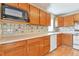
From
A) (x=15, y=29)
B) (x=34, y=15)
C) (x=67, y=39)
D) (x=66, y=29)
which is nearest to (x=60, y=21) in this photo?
(x=66, y=29)

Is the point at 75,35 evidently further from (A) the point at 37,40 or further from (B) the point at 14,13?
(B) the point at 14,13

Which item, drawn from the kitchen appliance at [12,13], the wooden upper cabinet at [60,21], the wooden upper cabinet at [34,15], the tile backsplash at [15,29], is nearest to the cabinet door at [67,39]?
the wooden upper cabinet at [60,21]

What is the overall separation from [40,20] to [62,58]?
3105 millimetres

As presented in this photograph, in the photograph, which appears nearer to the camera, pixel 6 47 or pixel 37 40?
pixel 6 47

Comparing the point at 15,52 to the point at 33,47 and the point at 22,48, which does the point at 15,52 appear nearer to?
the point at 22,48

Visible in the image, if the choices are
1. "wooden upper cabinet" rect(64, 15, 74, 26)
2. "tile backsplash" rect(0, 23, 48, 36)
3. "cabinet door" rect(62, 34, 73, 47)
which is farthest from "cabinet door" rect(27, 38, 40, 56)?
"wooden upper cabinet" rect(64, 15, 74, 26)

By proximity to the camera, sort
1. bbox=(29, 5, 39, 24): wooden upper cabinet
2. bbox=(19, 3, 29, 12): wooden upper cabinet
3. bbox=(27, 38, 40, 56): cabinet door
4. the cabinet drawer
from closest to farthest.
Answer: the cabinet drawer, bbox=(27, 38, 40, 56): cabinet door, bbox=(19, 3, 29, 12): wooden upper cabinet, bbox=(29, 5, 39, 24): wooden upper cabinet

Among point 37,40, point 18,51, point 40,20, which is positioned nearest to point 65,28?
point 40,20

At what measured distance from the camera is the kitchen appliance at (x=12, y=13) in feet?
7.08

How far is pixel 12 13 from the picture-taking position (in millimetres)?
2414

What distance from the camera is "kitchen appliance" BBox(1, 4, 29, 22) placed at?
7.08 feet

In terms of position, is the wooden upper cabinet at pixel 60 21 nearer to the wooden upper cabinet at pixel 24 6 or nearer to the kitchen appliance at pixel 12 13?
the wooden upper cabinet at pixel 24 6

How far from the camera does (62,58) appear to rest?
3.61 ft

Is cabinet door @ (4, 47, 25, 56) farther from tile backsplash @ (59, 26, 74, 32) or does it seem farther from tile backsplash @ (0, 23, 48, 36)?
tile backsplash @ (59, 26, 74, 32)
